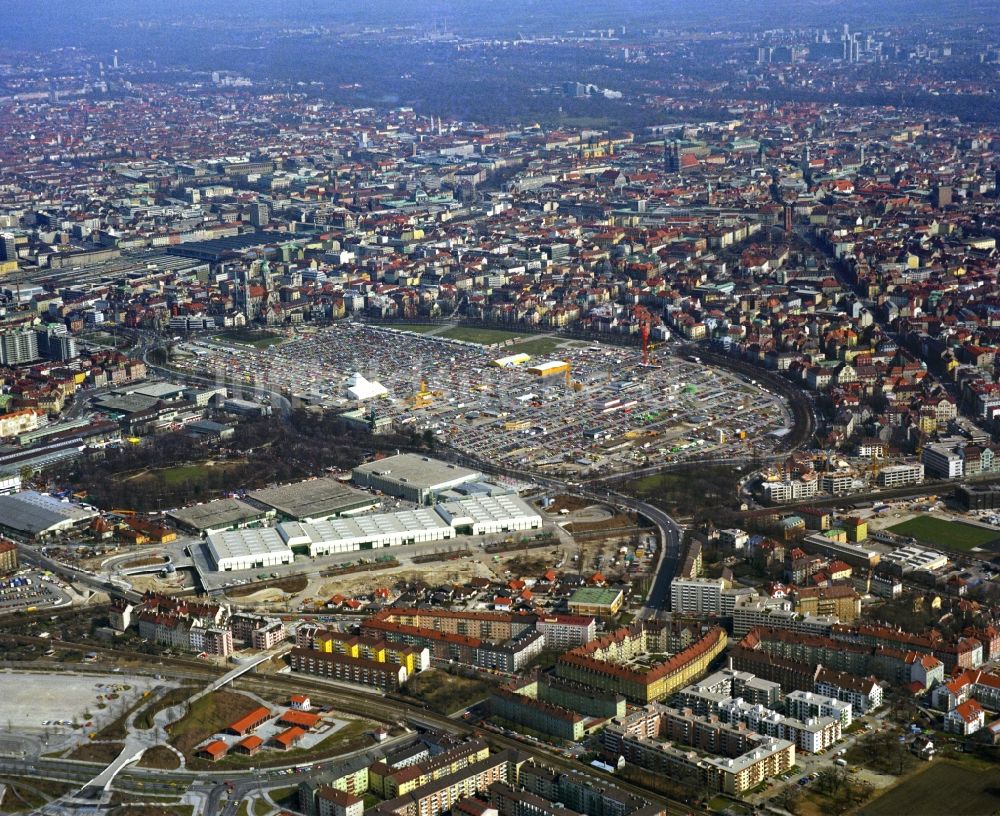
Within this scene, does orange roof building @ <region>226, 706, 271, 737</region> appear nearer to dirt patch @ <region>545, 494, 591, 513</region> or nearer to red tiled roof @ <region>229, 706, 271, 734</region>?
red tiled roof @ <region>229, 706, 271, 734</region>

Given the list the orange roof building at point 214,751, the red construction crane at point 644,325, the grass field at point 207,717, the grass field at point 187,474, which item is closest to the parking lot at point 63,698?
the grass field at point 207,717

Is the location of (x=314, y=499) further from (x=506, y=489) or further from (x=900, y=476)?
(x=900, y=476)

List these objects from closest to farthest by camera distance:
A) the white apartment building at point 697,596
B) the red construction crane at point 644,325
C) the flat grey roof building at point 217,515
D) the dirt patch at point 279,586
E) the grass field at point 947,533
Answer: the white apartment building at point 697,596
the dirt patch at point 279,586
the grass field at point 947,533
the flat grey roof building at point 217,515
the red construction crane at point 644,325

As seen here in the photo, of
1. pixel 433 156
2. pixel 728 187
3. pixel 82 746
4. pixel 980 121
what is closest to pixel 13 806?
pixel 82 746

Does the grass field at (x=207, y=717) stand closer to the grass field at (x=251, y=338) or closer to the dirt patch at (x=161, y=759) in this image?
the dirt patch at (x=161, y=759)

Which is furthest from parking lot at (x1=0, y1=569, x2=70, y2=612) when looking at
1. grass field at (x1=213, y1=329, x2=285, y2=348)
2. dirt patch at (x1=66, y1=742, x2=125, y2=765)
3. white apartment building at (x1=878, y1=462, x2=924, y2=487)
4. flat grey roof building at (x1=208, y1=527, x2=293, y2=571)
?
grass field at (x1=213, y1=329, x2=285, y2=348)

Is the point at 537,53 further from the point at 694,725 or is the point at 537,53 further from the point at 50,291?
the point at 694,725
